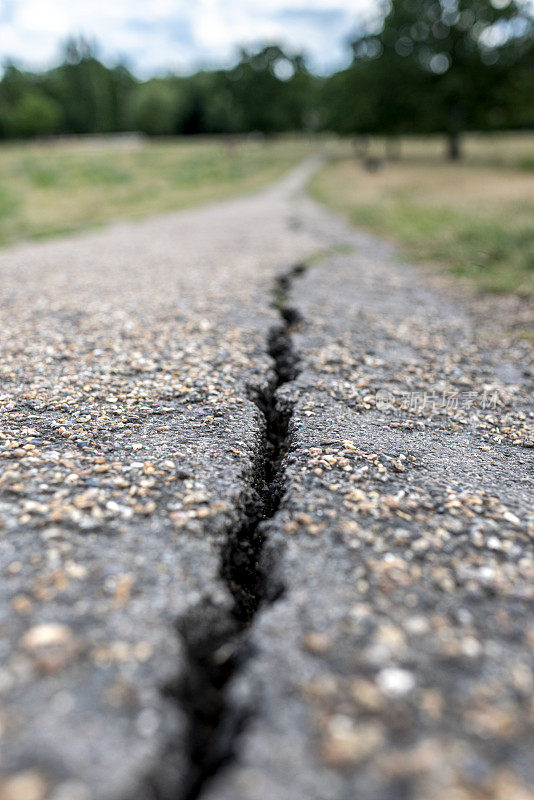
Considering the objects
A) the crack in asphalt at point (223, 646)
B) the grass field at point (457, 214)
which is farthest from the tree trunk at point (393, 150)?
the crack in asphalt at point (223, 646)

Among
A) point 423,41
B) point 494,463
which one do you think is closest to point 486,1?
point 423,41

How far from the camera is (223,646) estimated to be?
179 centimetres

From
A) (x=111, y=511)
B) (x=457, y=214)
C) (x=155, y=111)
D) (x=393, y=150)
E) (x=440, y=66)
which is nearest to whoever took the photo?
(x=111, y=511)

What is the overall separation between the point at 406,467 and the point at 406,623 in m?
1.11

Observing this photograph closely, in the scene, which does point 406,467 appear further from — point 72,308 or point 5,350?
point 72,308

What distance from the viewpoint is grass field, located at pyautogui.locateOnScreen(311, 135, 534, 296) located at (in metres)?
8.16

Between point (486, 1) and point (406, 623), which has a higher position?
point (486, 1)

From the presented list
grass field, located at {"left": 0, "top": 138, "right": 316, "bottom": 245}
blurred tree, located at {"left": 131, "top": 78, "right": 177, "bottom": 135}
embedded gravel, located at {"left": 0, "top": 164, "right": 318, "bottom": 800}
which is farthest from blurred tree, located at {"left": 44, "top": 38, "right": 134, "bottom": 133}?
embedded gravel, located at {"left": 0, "top": 164, "right": 318, "bottom": 800}

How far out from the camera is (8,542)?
6.78 feet

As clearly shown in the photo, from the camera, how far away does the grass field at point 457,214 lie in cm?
816

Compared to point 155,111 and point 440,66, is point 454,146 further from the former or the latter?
point 155,111

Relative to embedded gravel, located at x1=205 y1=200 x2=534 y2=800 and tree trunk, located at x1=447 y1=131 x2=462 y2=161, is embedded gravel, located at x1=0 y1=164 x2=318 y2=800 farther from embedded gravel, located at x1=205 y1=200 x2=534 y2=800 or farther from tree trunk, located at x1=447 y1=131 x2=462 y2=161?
tree trunk, located at x1=447 y1=131 x2=462 y2=161

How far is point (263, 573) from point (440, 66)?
146 feet

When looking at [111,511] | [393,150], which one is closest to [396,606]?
[111,511]
